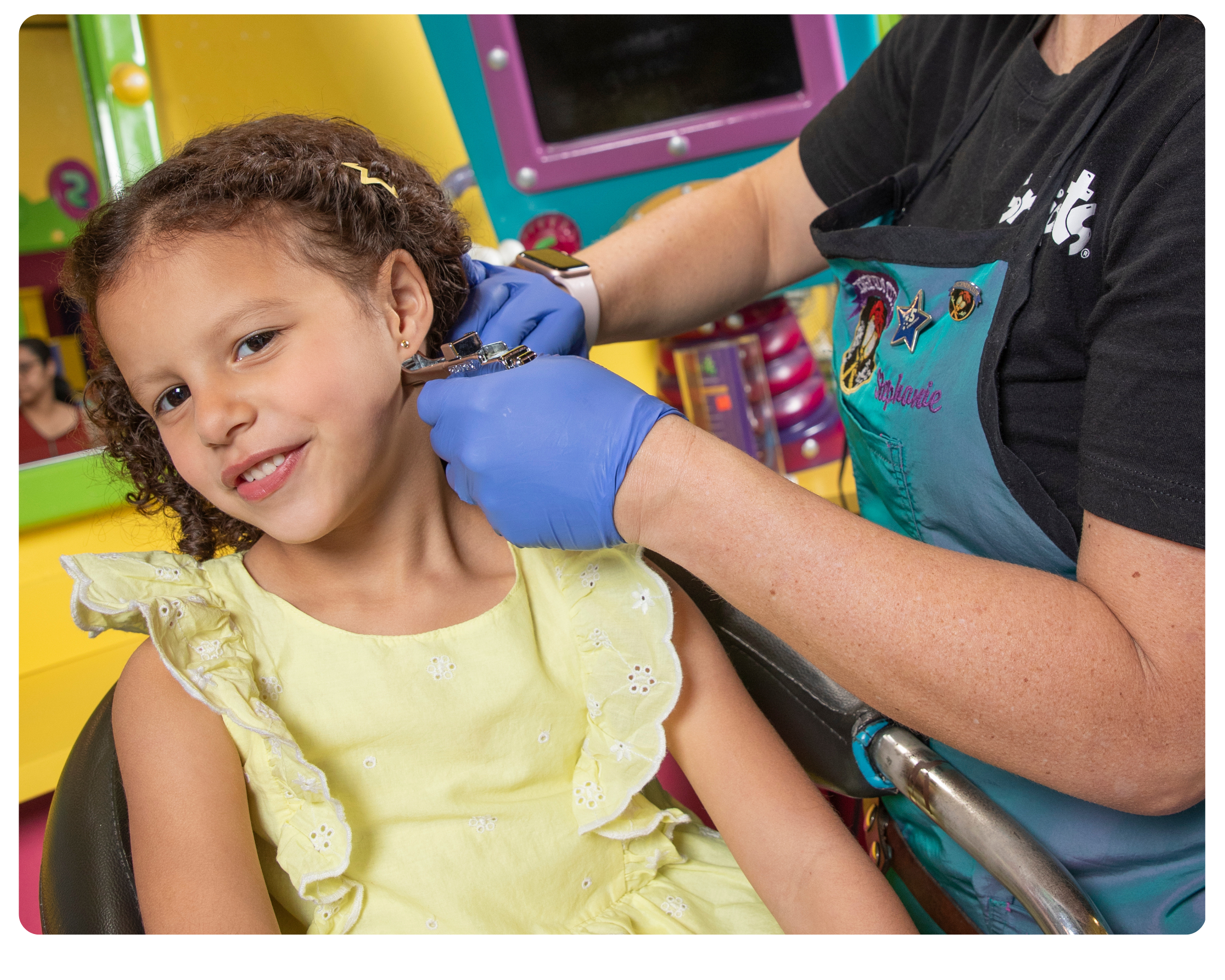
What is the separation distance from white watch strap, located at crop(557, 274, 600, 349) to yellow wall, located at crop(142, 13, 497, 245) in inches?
30.9

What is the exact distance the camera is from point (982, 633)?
0.69m

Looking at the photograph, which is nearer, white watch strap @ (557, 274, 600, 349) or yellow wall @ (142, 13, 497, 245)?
white watch strap @ (557, 274, 600, 349)

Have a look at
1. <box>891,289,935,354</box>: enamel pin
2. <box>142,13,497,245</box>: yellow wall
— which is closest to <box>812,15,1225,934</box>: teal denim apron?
<box>891,289,935,354</box>: enamel pin

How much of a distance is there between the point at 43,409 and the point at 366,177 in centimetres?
127

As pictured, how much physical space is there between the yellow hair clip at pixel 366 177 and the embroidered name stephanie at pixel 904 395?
576mm

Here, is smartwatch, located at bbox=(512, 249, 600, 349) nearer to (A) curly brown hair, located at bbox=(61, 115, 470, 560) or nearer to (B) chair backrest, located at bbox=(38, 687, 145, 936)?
(A) curly brown hair, located at bbox=(61, 115, 470, 560)

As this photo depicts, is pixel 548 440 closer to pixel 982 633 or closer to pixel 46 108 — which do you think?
pixel 982 633

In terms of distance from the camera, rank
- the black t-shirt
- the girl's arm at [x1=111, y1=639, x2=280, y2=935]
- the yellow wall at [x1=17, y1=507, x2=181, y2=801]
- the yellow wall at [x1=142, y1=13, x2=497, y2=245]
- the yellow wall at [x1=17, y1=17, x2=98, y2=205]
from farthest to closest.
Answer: the yellow wall at [x1=142, y1=13, x2=497, y2=245] → the yellow wall at [x1=17, y1=17, x2=98, y2=205] → the yellow wall at [x1=17, y1=507, x2=181, y2=801] → the girl's arm at [x1=111, y1=639, x2=280, y2=935] → the black t-shirt

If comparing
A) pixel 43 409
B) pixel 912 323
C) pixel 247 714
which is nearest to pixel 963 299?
pixel 912 323

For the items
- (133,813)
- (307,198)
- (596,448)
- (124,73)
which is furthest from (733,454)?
(124,73)

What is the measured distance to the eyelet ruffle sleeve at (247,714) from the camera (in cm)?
85

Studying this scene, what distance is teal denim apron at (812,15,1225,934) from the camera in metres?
0.84

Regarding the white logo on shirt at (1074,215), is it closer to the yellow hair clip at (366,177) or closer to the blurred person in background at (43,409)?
the yellow hair clip at (366,177)
